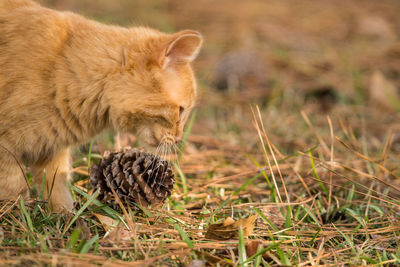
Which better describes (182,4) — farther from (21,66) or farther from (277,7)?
(21,66)

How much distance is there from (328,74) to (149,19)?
9.09 feet

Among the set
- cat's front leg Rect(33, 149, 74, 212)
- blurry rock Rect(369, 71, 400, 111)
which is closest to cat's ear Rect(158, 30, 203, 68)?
cat's front leg Rect(33, 149, 74, 212)

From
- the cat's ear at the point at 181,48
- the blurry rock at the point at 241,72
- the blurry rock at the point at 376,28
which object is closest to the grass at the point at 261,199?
the blurry rock at the point at 241,72

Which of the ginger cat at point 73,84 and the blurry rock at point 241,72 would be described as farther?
the blurry rock at point 241,72

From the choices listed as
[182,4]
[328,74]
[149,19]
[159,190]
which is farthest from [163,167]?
[182,4]

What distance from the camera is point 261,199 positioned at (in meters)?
2.33

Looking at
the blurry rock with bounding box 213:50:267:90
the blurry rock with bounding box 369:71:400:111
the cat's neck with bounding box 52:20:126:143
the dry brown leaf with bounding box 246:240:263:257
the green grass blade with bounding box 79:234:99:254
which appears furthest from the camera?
the blurry rock with bounding box 213:50:267:90

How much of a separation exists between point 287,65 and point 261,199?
293 cm

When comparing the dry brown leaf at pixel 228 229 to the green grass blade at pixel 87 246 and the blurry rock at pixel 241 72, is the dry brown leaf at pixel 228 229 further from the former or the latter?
the blurry rock at pixel 241 72

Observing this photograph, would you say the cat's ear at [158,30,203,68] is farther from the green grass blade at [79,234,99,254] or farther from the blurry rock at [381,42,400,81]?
the blurry rock at [381,42,400,81]

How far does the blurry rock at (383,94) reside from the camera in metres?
3.84

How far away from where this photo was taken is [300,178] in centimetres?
227

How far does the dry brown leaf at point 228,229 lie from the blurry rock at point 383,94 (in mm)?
2653

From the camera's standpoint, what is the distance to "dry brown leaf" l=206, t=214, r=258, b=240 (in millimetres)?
1713
